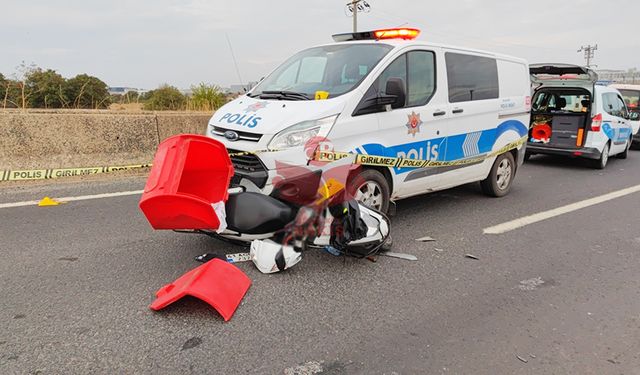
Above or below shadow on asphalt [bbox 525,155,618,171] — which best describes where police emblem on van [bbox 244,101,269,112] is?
above

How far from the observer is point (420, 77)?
204 inches

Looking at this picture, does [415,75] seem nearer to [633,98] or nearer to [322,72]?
[322,72]

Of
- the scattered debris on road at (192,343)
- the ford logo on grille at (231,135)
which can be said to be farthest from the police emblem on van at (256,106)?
the scattered debris on road at (192,343)

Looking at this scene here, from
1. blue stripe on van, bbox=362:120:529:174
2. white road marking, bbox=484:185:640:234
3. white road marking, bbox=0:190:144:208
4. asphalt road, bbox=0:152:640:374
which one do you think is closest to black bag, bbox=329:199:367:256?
asphalt road, bbox=0:152:640:374

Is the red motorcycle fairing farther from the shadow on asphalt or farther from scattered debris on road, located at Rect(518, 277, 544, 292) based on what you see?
the shadow on asphalt

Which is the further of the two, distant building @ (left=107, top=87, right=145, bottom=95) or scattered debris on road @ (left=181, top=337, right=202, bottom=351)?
distant building @ (left=107, top=87, right=145, bottom=95)

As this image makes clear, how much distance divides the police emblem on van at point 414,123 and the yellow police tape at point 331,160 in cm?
32

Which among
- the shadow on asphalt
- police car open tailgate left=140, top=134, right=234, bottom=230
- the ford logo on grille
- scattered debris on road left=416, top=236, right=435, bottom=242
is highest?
the ford logo on grille

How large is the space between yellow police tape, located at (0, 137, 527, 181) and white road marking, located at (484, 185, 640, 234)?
3.08ft

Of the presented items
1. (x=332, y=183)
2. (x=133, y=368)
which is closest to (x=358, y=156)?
(x=332, y=183)

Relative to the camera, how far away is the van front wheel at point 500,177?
6.55 meters

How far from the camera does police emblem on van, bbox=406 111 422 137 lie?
16.2 feet

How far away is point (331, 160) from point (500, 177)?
3621mm

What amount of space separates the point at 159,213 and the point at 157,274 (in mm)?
666
